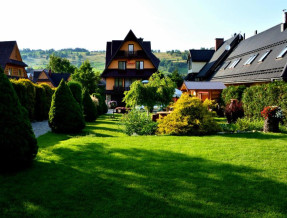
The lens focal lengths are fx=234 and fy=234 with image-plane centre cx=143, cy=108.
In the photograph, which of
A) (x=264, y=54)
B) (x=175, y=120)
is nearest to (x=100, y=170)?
(x=175, y=120)

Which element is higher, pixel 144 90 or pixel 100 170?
pixel 144 90

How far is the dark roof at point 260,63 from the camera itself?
57.4 feet

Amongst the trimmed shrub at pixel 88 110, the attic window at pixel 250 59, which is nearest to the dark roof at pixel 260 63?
the attic window at pixel 250 59

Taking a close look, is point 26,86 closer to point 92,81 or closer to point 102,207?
point 102,207

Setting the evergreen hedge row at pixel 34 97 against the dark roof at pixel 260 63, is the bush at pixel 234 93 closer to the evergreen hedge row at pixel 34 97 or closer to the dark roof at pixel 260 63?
the dark roof at pixel 260 63

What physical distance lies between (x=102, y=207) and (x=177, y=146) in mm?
4341

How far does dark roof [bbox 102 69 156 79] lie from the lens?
126ft

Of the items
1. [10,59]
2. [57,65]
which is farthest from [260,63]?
[57,65]

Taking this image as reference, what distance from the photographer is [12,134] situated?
17.5ft

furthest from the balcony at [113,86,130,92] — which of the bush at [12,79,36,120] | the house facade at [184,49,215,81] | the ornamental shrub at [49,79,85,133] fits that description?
the ornamental shrub at [49,79,85,133]

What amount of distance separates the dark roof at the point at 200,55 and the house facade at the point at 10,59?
89.3ft

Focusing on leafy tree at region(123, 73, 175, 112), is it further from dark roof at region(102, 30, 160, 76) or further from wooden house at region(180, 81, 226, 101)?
dark roof at region(102, 30, 160, 76)

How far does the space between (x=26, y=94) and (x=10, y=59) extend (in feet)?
72.3

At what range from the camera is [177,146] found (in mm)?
8031
